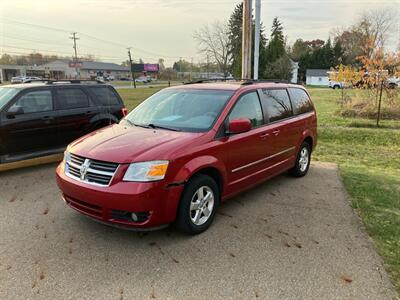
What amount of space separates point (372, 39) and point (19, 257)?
17.7m

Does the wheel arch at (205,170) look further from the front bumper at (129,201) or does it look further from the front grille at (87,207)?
the front grille at (87,207)

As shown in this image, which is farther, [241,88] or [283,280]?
[241,88]

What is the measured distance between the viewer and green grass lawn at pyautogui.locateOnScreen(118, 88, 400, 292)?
4.11 meters

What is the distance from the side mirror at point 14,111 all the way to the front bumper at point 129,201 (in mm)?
3350

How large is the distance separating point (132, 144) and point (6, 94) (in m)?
4.19

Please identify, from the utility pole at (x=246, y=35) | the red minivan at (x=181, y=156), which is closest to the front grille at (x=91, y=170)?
the red minivan at (x=181, y=156)

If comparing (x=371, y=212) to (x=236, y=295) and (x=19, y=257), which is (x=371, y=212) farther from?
(x=19, y=257)

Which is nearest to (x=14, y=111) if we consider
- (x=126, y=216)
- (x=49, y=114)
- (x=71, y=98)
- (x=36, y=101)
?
(x=36, y=101)

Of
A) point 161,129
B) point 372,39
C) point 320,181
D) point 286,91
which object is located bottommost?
point 320,181

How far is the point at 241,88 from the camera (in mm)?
4938

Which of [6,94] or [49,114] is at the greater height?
[6,94]

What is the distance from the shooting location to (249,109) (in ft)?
16.3

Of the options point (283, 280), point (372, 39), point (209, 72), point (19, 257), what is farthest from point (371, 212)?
point (209, 72)

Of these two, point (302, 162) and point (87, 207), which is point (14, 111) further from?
point (302, 162)
